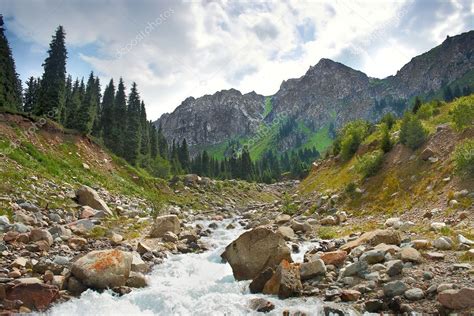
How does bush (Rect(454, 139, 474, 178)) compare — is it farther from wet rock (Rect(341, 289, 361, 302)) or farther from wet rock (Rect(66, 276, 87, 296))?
wet rock (Rect(66, 276, 87, 296))

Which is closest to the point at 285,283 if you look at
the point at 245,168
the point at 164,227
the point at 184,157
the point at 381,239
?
the point at 381,239

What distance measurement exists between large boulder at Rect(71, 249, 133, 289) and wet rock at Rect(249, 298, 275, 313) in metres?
5.53

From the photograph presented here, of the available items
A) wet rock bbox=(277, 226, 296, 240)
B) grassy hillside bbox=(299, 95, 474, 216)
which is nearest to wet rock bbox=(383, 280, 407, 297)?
grassy hillside bbox=(299, 95, 474, 216)

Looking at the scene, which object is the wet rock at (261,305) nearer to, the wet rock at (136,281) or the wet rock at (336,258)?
the wet rock at (336,258)

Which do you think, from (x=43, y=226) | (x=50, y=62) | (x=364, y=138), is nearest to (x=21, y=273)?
(x=43, y=226)

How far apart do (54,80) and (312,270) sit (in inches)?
2629

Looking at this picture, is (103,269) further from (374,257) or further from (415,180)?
(415,180)

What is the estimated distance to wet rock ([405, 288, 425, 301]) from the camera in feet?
35.3

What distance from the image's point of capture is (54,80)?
A: 66.6 meters

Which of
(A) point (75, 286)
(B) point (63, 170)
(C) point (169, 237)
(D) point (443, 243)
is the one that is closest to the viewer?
(A) point (75, 286)

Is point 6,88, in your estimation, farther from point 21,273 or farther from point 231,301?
point 231,301

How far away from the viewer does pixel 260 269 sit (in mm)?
16234

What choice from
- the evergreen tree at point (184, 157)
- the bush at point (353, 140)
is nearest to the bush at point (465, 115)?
the bush at point (353, 140)

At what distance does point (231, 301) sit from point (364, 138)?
3465 centimetres
